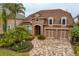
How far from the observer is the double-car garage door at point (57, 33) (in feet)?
9.04

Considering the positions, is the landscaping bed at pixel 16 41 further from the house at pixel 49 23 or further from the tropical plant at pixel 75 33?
the tropical plant at pixel 75 33

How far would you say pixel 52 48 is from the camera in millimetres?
2754

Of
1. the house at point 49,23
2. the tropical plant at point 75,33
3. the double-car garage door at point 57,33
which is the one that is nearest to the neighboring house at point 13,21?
the house at point 49,23

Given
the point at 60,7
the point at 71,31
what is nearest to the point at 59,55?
the point at 71,31

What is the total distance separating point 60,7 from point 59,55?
45cm

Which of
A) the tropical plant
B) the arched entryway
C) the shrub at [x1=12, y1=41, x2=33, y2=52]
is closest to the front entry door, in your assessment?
the arched entryway

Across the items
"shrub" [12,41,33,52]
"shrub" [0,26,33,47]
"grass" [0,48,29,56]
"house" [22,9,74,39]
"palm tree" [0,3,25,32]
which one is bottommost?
"grass" [0,48,29,56]

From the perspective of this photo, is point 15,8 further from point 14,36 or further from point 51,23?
point 51,23

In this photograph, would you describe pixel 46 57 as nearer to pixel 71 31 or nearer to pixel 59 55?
pixel 59 55

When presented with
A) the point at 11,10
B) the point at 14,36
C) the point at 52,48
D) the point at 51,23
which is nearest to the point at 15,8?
the point at 11,10

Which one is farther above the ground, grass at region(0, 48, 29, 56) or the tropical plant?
the tropical plant

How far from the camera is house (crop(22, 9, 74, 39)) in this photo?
2.75 metres

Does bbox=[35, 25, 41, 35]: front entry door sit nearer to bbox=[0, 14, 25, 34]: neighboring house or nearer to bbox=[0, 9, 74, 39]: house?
bbox=[0, 9, 74, 39]: house

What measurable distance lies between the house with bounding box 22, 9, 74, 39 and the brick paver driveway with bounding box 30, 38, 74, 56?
5 cm
